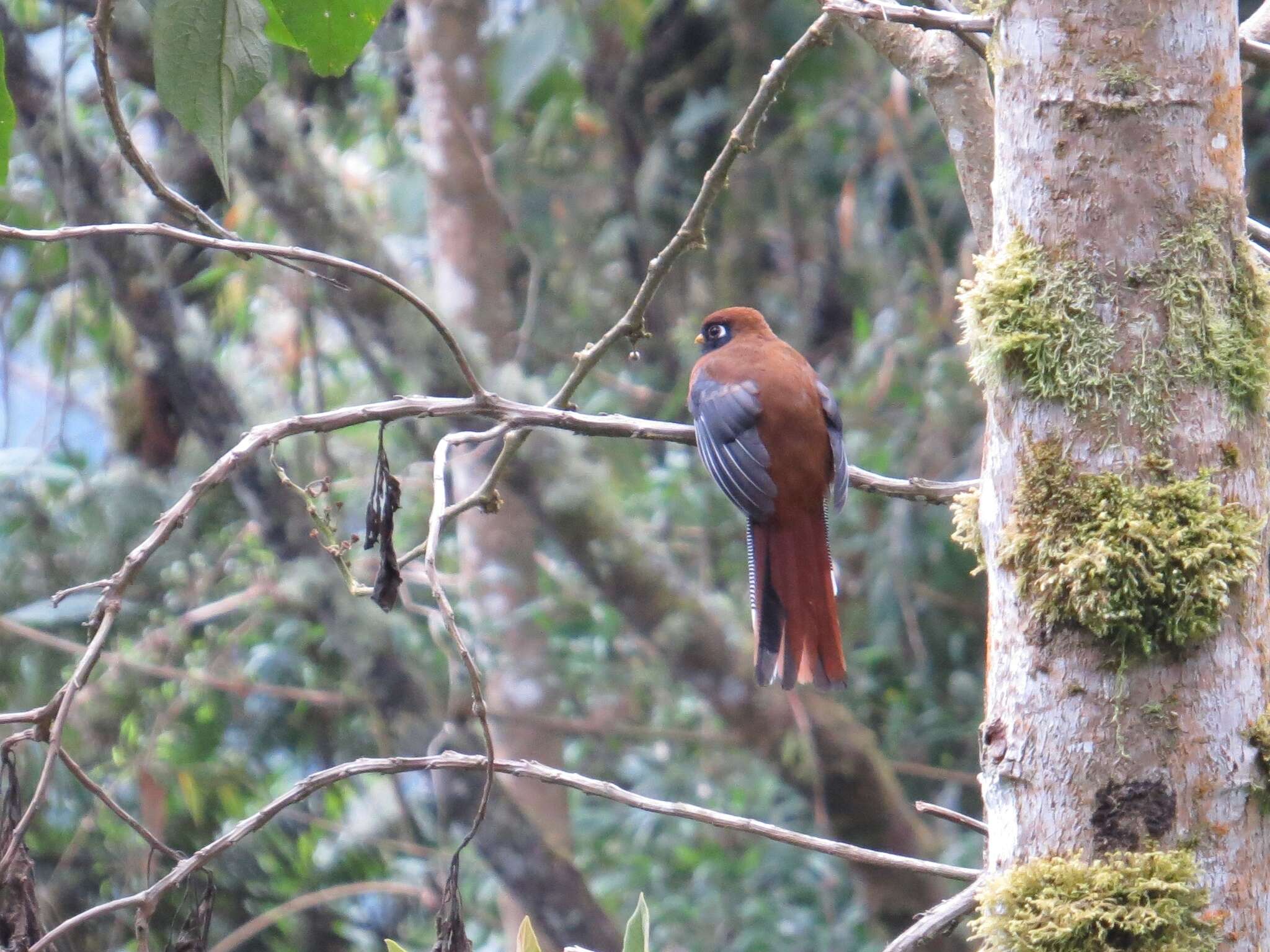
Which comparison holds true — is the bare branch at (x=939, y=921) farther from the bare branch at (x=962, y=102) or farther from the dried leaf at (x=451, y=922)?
the bare branch at (x=962, y=102)

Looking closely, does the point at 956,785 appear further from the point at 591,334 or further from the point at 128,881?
the point at 128,881

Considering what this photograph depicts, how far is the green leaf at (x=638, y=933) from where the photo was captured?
152 cm

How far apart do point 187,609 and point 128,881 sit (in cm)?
99

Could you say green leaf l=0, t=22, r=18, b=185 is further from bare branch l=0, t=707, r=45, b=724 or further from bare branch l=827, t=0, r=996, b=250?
bare branch l=827, t=0, r=996, b=250

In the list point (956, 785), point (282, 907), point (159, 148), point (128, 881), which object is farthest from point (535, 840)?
point (159, 148)

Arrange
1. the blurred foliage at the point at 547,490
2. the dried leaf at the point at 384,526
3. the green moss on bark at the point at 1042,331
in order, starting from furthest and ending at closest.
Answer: the blurred foliage at the point at 547,490 < the dried leaf at the point at 384,526 < the green moss on bark at the point at 1042,331

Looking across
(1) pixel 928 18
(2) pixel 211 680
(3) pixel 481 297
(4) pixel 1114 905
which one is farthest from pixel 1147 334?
(3) pixel 481 297

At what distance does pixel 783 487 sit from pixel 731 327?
0.99m

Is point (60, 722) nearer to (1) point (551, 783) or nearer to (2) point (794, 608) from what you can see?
(1) point (551, 783)

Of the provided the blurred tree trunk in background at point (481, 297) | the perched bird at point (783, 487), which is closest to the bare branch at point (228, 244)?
the perched bird at point (783, 487)

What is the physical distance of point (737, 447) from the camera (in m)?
2.98

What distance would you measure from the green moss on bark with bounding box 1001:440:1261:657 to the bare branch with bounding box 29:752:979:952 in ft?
1.03

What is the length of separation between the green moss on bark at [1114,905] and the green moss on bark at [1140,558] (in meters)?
0.20

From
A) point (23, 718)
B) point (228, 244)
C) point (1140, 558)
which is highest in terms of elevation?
point (228, 244)
